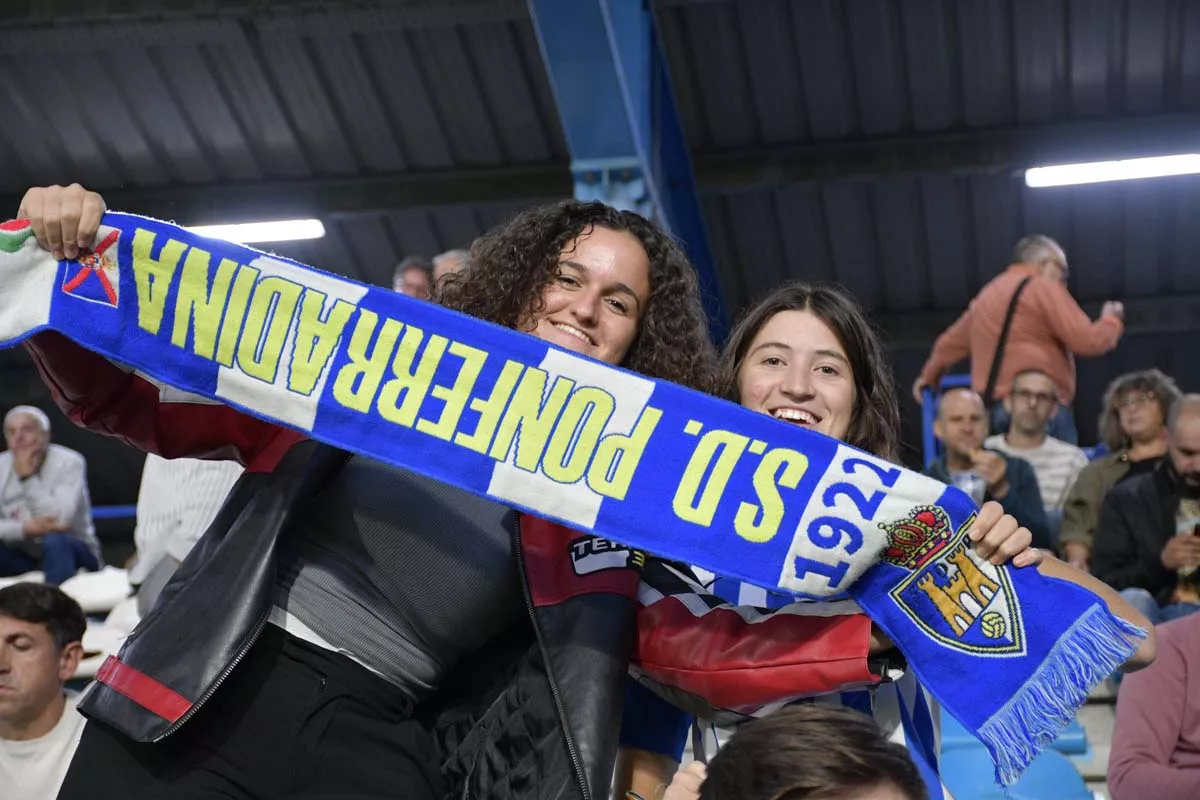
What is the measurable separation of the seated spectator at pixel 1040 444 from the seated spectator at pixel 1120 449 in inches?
9.4

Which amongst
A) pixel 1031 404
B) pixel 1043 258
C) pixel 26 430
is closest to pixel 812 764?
pixel 1031 404

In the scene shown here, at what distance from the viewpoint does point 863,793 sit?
1.32m

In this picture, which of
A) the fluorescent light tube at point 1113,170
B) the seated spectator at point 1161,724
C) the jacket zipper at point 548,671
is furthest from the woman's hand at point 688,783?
the fluorescent light tube at point 1113,170

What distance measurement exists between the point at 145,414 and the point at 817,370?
0.93 m

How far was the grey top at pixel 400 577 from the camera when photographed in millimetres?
1760

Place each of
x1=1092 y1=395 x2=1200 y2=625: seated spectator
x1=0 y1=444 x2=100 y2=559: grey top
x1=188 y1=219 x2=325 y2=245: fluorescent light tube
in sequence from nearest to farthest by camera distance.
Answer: x1=1092 y1=395 x2=1200 y2=625: seated spectator
x1=0 y1=444 x2=100 y2=559: grey top
x1=188 y1=219 x2=325 y2=245: fluorescent light tube

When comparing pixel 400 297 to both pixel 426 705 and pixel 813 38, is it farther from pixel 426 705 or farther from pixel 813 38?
pixel 813 38

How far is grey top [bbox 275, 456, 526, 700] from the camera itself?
5.77ft

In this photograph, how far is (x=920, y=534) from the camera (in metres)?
Answer: 1.74

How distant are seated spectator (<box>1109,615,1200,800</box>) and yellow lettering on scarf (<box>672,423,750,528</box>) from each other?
1.49 metres

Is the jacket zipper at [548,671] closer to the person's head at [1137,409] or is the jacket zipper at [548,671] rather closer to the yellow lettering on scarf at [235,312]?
the yellow lettering on scarf at [235,312]

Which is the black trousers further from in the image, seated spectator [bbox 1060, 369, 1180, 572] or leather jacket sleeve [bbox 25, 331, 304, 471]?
seated spectator [bbox 1060, 369, 1180, 572]

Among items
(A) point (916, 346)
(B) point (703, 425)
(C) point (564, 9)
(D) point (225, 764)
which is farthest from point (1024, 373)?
(A) point (916, 346)

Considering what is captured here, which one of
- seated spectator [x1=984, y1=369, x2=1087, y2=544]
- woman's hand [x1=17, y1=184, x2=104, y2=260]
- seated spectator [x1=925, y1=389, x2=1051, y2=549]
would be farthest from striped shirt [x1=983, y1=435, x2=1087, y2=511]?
woman's hand [x1=17, y1=184, x2=104, y2=260]
